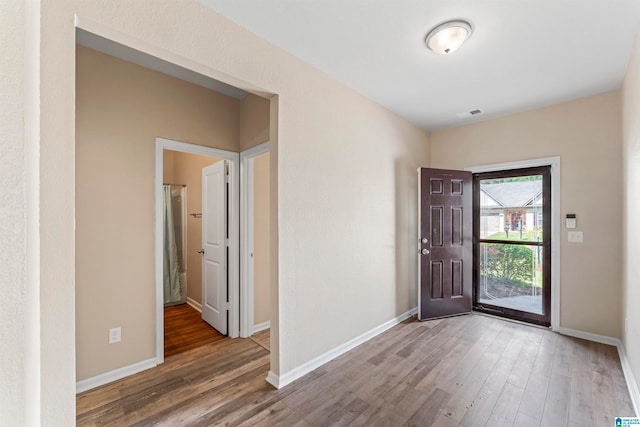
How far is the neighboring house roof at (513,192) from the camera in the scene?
3.44m

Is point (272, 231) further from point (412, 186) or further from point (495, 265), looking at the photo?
point (495, 265)

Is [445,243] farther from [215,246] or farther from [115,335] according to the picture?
[115,335]

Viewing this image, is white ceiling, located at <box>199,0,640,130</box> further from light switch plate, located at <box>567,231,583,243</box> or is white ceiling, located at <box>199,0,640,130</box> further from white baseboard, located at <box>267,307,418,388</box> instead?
white baseboard, located at <box>267,307,418,388</box>

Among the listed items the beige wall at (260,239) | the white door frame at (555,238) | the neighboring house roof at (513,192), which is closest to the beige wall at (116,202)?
the beige wall at (260,239)

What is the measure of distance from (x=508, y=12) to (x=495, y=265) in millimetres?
3071

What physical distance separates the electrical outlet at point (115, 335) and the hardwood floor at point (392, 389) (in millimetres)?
332

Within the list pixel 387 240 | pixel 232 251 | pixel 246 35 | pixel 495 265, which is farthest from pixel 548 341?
pixel 246 35

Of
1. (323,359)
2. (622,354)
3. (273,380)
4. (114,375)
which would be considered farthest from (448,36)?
(114,375)

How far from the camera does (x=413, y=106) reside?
333 cm

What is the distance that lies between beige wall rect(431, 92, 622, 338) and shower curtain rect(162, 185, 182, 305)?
502cm

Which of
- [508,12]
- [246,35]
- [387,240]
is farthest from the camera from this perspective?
[387,240]

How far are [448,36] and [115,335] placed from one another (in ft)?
11.5

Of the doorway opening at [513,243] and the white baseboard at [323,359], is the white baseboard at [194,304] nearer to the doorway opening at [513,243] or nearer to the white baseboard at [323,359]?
the white baseboard at [323,359]

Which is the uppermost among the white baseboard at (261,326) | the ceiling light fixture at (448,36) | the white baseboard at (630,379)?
the ceiling light fixture at (448,36)
